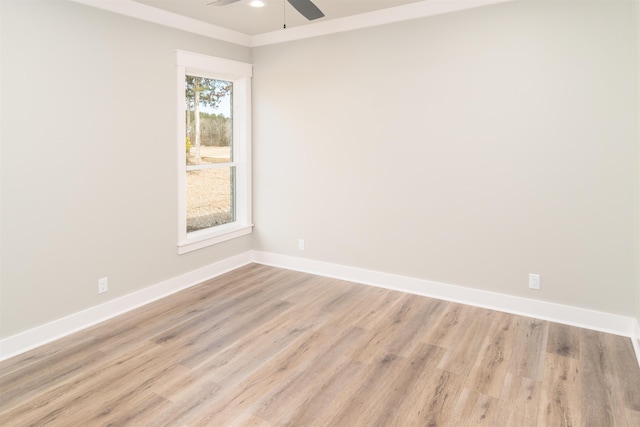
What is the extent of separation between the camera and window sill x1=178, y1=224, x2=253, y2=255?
4164 mm

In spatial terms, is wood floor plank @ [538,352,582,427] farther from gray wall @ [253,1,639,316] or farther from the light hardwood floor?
gray wall @ [253,1,639,316]

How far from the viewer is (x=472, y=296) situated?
12.2ft

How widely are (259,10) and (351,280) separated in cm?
283

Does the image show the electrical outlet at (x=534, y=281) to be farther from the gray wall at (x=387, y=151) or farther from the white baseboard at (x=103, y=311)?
the white baseboard at (x=103, y=311)

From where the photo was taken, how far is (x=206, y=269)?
4.41 metres

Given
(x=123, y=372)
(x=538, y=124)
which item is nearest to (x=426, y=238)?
(x=538, y=124)

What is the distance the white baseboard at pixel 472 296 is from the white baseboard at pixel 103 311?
0.83 meters

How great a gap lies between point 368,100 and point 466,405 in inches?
113

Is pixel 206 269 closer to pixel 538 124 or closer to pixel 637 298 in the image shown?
pixel 538 124

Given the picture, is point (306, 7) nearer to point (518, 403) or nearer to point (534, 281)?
point (518, 403)

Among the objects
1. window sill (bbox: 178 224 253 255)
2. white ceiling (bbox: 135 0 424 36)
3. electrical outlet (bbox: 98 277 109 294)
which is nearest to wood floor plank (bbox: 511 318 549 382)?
white ceiling (bbox: 135 0 424 36)

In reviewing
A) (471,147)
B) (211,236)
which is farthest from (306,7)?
(211,236)

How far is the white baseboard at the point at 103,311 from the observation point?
→ 113 inches

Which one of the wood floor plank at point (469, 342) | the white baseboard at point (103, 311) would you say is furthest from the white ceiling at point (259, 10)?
the wood floor plank at point (469, 342)
